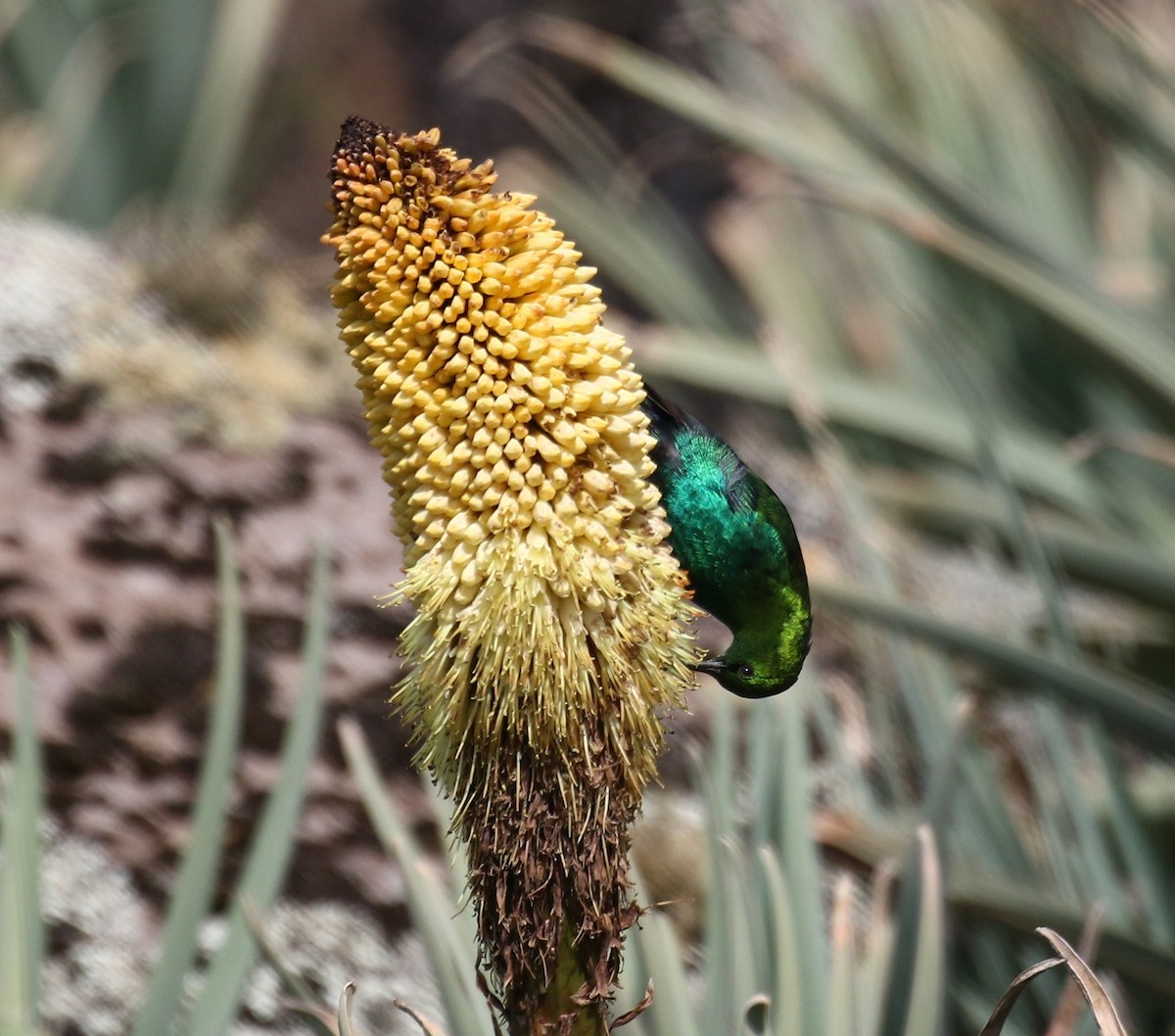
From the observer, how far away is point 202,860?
1.19 m

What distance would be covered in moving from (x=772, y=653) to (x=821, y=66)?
2507 millimetres

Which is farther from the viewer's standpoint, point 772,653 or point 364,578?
point 364,578

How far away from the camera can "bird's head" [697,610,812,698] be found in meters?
0.81

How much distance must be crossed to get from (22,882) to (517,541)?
0.61 m

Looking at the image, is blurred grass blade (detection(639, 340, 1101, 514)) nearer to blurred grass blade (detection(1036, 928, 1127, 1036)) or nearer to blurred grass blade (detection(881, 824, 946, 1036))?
blurred grass blade (detection(881, 824, 946, 1036))

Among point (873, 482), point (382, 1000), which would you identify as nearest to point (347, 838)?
point (382, 1000)

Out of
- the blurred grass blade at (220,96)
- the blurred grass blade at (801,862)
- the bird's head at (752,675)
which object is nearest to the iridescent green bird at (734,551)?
the bird's head at (752,675)

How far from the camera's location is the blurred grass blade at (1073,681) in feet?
4.51

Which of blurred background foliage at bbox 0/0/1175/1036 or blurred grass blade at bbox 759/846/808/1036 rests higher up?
blurred background foliage at bbox 0/0/1175/1036

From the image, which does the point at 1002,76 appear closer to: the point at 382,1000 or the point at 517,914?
the point at 382,1000

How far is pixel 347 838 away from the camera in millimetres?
1789

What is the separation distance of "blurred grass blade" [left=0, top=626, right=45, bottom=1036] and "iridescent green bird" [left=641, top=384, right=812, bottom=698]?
0.60 m

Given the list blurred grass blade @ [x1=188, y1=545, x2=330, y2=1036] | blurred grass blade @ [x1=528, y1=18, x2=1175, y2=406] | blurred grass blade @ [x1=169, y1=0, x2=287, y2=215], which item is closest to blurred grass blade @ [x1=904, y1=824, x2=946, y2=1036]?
blurred grass blade @ [x1=188, y1=545, x2=330, y2=1036]

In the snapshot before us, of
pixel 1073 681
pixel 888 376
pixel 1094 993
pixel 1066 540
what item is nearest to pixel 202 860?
pixel 1094 993
